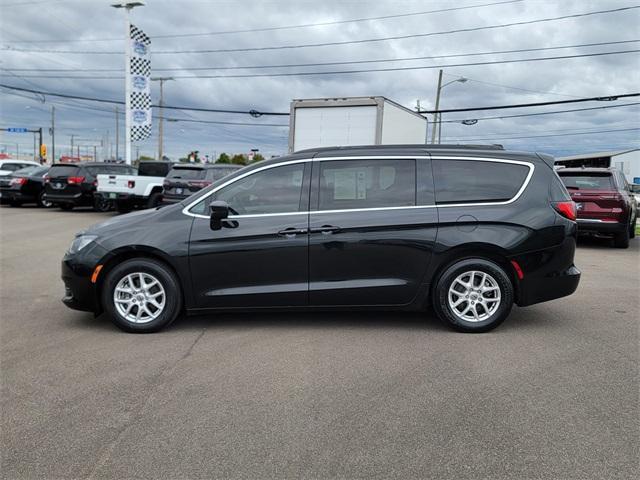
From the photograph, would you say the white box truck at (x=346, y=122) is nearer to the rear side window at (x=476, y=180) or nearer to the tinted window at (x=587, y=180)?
the tinted window at (x=587, y=180)

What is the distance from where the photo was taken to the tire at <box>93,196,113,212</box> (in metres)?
18.6

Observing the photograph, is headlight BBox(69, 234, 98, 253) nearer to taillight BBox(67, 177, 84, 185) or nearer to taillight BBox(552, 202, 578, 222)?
taillight BBox(552, 202, 578, 222)

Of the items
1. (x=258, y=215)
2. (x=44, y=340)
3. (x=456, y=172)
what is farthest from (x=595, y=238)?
(x=44, y=340)

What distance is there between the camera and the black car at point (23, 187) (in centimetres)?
2095

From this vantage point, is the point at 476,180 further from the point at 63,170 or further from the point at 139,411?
the point at 63,170

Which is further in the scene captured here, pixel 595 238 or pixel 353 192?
pixel 595 238

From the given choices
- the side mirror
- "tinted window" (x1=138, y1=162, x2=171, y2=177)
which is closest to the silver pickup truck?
"tinted window" (x1=138, y1=162, x2=171, y2=177)

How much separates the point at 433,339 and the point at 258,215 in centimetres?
203

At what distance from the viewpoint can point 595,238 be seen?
14.5 metres

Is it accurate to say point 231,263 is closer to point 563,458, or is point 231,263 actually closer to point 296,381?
point 296,381

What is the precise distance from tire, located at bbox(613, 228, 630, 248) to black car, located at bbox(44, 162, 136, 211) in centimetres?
1549

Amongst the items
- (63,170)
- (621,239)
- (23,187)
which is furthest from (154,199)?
(621,239)

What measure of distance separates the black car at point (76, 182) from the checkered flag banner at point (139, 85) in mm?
7592

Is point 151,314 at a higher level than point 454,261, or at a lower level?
lower
